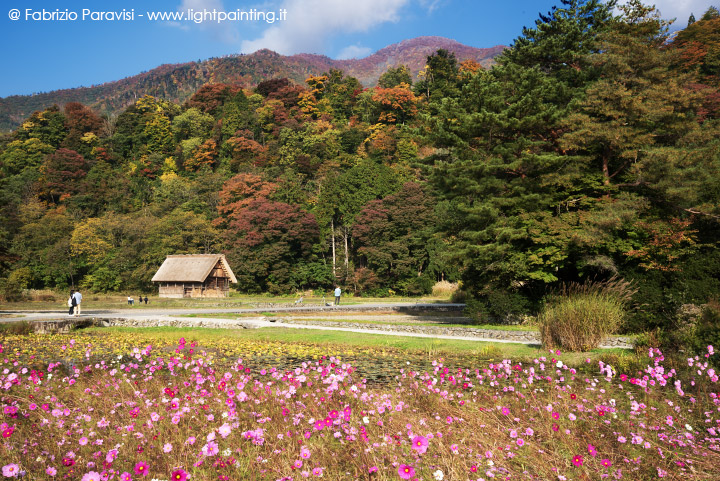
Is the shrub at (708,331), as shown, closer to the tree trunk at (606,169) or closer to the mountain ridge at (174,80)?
the tree trunk at (606,169)

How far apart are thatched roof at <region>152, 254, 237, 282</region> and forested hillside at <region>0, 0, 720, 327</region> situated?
309 cm

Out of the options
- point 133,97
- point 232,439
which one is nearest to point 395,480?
point 232,439

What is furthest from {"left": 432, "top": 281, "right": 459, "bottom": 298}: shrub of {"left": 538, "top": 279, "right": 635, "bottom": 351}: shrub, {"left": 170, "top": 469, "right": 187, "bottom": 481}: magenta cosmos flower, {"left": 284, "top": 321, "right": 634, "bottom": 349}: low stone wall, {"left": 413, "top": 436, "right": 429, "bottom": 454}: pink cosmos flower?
{"left": 170, "top": 469, "right": 187, "bottom": 481}: magenta cosmos flower

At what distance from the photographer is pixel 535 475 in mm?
3713

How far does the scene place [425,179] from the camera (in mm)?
35531

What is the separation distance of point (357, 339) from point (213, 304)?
853 inches

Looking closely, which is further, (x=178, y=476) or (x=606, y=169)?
(x=606, y=169)

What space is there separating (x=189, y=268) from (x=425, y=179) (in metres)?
24.7

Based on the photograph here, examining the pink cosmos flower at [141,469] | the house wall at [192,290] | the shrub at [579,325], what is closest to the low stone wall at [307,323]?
the shrub at [579,325]

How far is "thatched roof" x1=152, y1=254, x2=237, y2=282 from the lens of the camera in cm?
4284

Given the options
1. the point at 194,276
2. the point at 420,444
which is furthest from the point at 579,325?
the point at 194,276

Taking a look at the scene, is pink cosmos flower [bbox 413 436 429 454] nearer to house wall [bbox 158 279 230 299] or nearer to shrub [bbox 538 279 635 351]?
shrub [bbox 538 279 635 351]

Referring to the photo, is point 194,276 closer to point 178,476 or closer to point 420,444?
point 178,476

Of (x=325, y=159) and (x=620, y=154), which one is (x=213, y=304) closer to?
(x=620, y=154)
